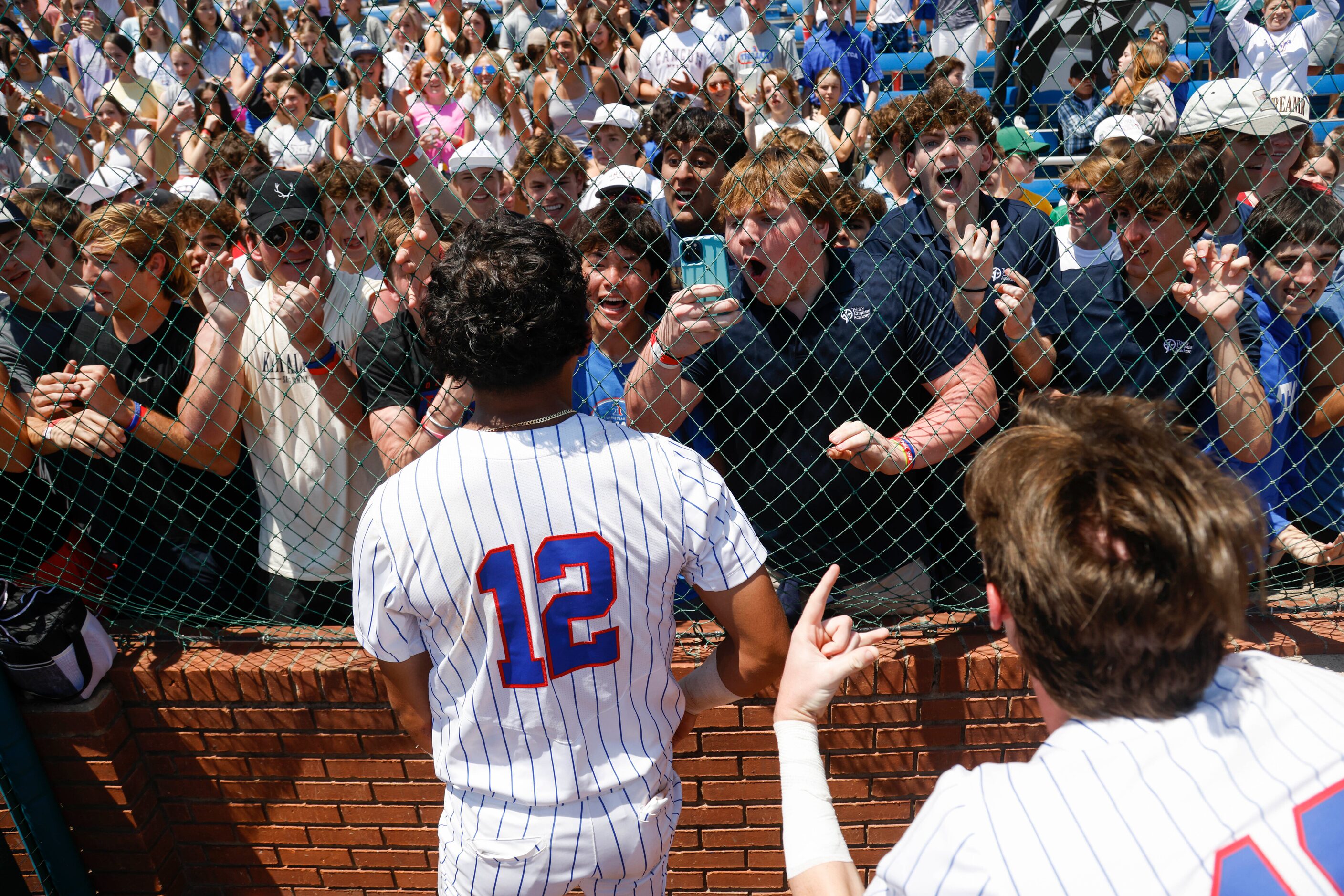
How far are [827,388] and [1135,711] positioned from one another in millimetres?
1313

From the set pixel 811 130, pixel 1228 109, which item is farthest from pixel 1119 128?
pixel 811 130

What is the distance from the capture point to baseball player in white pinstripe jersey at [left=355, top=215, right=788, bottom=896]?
5.00 feet

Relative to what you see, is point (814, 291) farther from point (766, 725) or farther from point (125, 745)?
point (125, 745)

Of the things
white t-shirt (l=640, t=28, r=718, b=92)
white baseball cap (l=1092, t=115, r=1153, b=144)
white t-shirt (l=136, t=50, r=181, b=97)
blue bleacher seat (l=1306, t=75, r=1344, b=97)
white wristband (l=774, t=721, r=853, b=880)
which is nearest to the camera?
white wristband (l=774, t=721, r=853, b=880)

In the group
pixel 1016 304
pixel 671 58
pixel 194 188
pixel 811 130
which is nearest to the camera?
pixel 1016 304

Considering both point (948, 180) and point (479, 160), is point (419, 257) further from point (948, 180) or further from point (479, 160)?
point (948, 180)

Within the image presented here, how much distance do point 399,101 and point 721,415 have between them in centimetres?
318

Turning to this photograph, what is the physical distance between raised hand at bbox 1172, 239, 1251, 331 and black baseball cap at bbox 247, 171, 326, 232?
6.75 feet

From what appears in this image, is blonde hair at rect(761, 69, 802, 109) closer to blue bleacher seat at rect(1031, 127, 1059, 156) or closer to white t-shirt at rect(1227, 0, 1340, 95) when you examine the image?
blue bleacher seat at rect(1031, 127, 1059, 156)

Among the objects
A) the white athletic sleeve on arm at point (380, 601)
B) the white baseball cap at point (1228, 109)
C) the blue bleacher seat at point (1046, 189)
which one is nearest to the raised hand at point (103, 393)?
the white athletic sleeve on arm at point (380, 601)

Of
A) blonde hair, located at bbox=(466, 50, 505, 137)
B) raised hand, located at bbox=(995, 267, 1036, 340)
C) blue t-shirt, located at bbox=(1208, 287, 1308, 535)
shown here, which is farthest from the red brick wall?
blonde hair, located at bbox=(466, 50, 505, 137)

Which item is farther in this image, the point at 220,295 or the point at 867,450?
the point at 220,295

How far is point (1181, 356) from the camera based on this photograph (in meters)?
2.32

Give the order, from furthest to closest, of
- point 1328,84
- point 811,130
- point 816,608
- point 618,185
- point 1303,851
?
1. point 1328,84
2. point 811,130
3. point 618,185
4. point 816,608
5. point 1303,851
